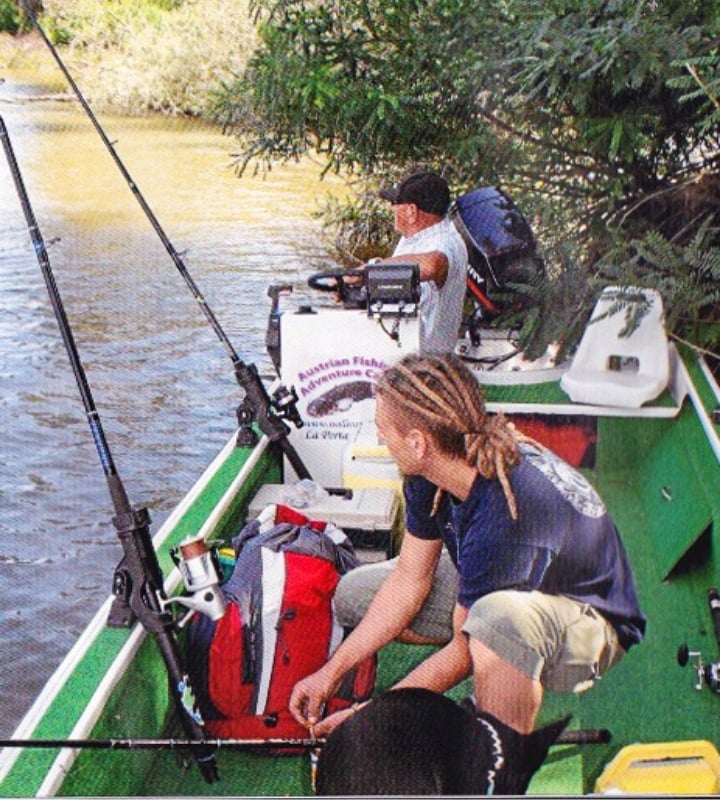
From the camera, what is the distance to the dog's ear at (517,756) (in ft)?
4.20

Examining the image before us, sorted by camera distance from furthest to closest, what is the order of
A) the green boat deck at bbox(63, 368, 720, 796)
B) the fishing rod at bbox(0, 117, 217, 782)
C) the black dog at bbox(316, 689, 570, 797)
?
the fishing rod at bbox(0, 117, 217, 782), the green boat deck at bbox(63, 368, 720, 796), the black dog at bbox(316, 689, 570, 797)

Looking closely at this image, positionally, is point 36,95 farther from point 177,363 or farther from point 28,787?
point 28,787

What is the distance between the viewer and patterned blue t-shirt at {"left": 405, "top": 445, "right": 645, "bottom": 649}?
134 cm

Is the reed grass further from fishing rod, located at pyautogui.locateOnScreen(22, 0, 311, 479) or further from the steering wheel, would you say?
the steering wheel

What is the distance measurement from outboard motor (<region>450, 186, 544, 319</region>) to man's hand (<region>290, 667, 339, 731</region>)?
1.42m

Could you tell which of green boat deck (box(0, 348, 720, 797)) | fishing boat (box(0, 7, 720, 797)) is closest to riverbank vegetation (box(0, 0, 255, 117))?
fishing boat (box(0, 7, 720, 797))

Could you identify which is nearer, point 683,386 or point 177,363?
point 683,386

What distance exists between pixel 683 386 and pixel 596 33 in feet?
2.83

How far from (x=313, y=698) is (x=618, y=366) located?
1490mm

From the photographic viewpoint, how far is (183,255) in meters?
2.75

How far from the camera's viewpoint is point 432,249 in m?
2.53

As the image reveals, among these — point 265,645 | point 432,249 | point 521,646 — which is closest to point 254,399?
point 432,249

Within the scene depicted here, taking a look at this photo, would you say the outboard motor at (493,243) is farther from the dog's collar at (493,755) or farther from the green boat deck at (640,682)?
the dog's collar at (493,755)

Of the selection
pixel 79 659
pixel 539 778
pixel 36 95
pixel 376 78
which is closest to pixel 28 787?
pixel 79 659
